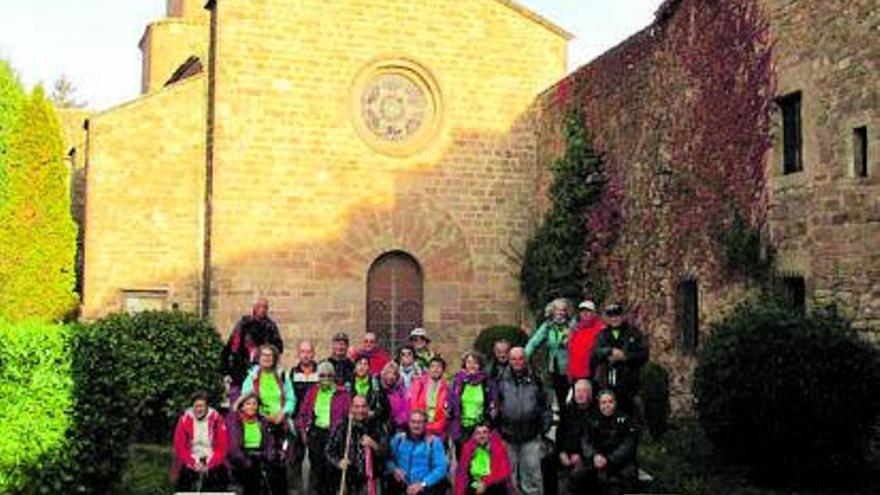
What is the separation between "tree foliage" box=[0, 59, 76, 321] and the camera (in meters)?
20.9

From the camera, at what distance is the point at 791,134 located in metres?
13.6

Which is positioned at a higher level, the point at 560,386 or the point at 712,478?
the point at 560,386

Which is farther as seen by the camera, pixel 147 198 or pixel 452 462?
pixel 147 198

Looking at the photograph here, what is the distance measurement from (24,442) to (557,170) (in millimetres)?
12229

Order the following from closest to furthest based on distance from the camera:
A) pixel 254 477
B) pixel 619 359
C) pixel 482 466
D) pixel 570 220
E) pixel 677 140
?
pixel 482 466 < pixel 254 477 < pixel 619 359 < pixel 677 140 < pixel 570 220

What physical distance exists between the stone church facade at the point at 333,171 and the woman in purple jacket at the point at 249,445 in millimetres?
9403

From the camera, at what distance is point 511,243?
2177cm

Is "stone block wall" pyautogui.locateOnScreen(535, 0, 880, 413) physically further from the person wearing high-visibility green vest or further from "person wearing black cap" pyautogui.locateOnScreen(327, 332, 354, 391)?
"person wearing black cap" pyautogui.locateOnScreen(327, 332, 354, 391)

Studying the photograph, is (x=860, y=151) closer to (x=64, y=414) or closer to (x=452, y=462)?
(x=452, y=462)

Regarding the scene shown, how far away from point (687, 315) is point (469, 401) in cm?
654

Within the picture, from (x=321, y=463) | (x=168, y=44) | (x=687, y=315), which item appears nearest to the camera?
(x=321, y=463)

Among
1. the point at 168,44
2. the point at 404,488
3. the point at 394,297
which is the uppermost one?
the point at 168,44

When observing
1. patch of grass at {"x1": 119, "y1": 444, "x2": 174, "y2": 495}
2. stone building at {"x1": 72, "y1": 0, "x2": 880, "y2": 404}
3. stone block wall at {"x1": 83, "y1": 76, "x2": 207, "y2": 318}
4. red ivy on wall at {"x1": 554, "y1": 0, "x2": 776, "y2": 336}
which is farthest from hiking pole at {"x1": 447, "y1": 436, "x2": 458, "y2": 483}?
stone block wall at {"x1": 83, "y1": 76, "x2": 207, "y2": 318}

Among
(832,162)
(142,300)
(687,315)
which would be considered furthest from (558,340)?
(142,300)
